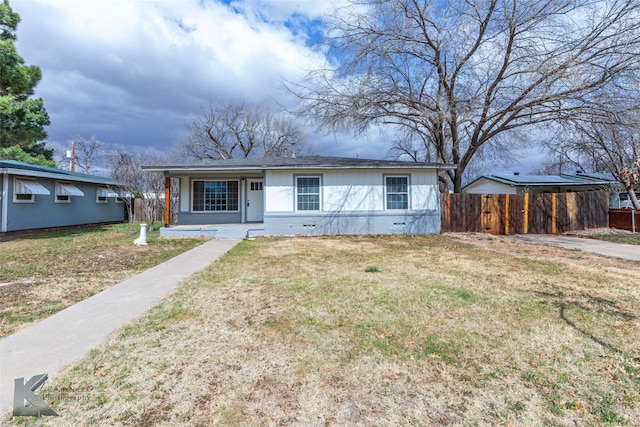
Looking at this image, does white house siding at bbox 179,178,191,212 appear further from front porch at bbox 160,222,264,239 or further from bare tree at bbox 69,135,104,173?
bare tree at bbox 69,135,104,173

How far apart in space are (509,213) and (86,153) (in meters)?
35.1

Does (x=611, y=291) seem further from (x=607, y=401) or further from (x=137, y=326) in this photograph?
(x=137, y=326)

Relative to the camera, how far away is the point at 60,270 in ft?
19.7

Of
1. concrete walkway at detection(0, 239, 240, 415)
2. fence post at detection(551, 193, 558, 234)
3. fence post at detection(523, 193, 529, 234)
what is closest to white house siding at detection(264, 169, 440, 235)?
fence post at detection(523, 193, 529, 234)

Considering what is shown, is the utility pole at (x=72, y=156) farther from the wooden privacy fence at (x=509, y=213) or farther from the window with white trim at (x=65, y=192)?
the wooden privacy fence at (x=509, y=213)

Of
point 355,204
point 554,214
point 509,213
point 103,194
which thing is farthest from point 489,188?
point 103,194

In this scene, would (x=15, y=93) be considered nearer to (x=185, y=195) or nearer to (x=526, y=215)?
(x=185, y=195)

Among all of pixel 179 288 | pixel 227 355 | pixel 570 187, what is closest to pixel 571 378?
pixel 227 355

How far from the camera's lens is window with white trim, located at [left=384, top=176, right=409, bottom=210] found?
12.2 meters

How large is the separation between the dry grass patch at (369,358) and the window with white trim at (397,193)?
725cm

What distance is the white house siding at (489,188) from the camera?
18.7 metres

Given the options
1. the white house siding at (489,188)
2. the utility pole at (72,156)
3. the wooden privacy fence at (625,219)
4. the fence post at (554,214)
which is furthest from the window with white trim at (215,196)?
the utility pole at (72,156)

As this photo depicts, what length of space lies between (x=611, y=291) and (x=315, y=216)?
8863 mm

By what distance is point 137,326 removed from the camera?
3.26 m
